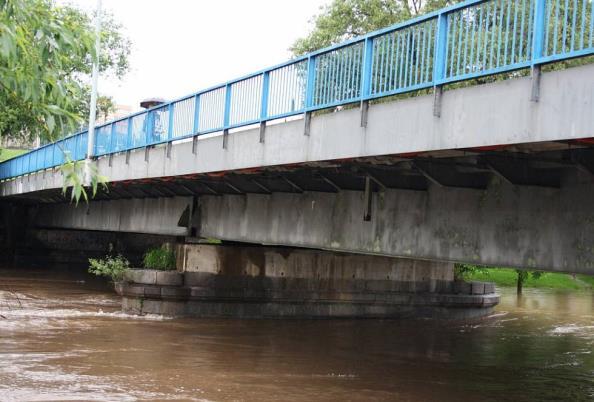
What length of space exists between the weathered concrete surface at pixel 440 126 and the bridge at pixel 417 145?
18 mm

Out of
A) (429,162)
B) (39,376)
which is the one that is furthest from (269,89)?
(39,376)

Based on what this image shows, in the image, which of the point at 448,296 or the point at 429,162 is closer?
the point at 429,162

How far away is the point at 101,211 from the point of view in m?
30.6

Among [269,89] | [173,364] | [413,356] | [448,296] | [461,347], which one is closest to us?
[269,89]

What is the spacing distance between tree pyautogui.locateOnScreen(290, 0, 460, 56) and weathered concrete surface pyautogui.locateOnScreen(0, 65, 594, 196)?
2378 centimetres

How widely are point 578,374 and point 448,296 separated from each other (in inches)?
404

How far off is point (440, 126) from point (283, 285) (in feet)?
47.6

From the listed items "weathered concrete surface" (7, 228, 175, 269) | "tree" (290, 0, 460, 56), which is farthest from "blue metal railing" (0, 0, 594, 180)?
"weathered concrete surface" (7, 228, 175, 269)

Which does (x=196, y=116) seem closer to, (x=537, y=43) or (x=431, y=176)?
(x=431, y=176)

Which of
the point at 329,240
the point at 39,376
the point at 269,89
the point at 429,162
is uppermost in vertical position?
the point at 269,89

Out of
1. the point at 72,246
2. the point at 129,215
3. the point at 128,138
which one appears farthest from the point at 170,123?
the point at 72,246

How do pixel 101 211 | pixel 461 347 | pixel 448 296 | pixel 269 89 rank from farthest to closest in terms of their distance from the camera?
pixel 101 211 → pixel 448 296 → pixel 461 347 → pixel 269 89

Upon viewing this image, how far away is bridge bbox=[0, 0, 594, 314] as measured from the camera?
26.0 feet

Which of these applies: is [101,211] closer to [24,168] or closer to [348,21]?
[24,168]
